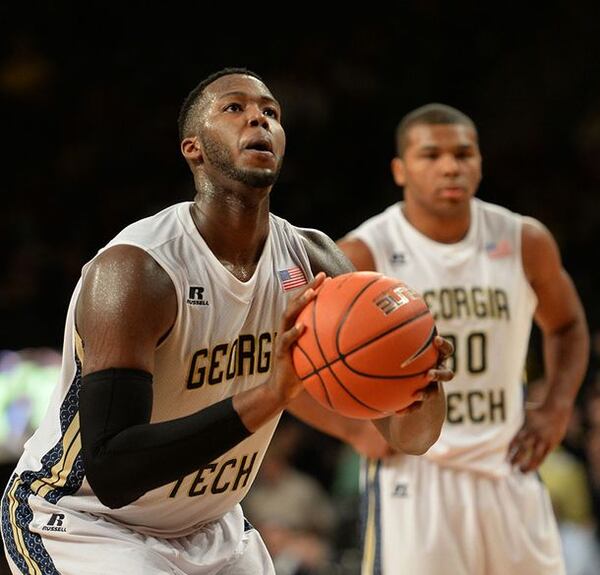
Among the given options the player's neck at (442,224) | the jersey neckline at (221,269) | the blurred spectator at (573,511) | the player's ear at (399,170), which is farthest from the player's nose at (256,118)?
the blurred spectator at (573,511)

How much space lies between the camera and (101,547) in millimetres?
3787

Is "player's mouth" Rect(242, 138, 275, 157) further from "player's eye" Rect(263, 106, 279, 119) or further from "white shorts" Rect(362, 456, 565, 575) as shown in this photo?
"white shorts" Rect(362, 456, 565, 575)

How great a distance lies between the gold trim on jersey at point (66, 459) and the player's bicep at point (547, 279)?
2.96m

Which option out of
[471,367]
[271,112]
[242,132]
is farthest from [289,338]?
[471,367]

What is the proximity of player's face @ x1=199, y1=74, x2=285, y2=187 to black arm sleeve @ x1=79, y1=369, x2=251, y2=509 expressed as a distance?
0.86 meters

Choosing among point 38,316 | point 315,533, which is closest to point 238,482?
point 315,533

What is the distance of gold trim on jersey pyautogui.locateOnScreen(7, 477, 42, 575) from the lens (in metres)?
3.94

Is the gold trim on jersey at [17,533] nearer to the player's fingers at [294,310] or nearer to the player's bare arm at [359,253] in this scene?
the player's fingers at [294,310]

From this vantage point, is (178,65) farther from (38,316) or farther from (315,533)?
(315,533)

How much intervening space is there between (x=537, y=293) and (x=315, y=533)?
10.4 ft

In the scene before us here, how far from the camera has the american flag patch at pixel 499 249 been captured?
6055mm

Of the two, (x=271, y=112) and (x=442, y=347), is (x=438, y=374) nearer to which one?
(x=442, y=347)

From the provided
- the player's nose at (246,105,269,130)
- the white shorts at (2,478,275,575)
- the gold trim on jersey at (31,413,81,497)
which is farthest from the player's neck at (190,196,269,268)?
the white shorts at (2,478,275,575)

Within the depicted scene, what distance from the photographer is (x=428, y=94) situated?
12.8m
